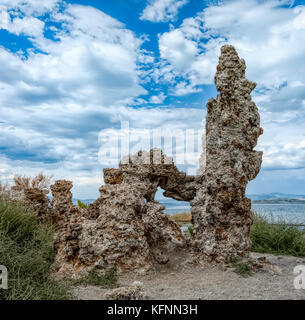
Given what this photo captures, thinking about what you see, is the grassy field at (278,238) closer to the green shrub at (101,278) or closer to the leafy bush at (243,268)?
the leafy bush at (243,268)

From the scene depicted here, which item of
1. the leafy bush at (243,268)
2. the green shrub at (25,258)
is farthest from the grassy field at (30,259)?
the leafy bush at (243,268)

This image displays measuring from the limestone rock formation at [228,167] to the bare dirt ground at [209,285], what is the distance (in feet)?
1.70

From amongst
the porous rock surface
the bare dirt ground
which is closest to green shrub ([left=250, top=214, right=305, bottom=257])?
the bare dirt ground

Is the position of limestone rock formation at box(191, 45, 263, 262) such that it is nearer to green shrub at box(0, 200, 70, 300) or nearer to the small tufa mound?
the small tufa mound

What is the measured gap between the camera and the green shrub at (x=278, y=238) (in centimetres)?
798

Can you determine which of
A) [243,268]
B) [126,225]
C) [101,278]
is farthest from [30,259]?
[243,268]

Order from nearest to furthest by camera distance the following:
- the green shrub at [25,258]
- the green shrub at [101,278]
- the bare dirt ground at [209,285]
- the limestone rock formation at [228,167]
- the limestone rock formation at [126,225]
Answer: the green shrub at [25,258]
the bare dirt ground at [209,285]
the green shrub at [101,278]
the limestone rock formation at [126,225]
the limestone rock formation at [228,167]

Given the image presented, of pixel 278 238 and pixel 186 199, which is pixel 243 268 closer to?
pixel 186 199

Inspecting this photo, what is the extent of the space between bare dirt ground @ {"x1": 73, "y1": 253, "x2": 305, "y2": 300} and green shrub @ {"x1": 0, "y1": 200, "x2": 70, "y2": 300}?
1.43ft

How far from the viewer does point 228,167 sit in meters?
5.74

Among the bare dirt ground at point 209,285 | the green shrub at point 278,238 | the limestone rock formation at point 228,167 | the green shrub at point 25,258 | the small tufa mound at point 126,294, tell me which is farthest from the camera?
the green shrub at point 278,238

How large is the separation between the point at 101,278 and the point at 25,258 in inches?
46.6
